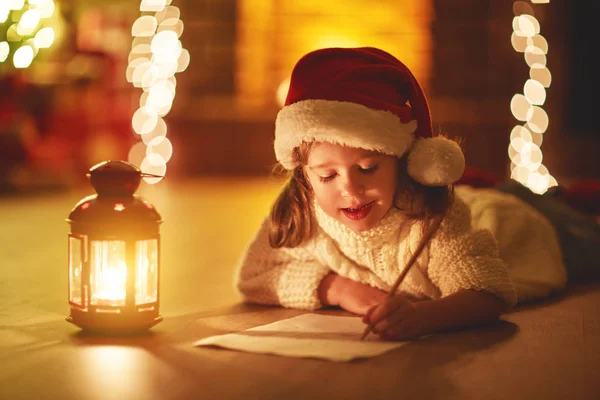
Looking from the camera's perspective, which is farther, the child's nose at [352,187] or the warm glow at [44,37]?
the warm glow at [44,37]

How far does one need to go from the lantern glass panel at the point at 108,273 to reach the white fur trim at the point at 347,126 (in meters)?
0.33

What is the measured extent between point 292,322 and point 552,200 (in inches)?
39.8

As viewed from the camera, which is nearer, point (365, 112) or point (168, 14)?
point (365, 112)

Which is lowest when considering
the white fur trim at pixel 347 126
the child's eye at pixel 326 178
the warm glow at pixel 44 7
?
the child's eye at pixel 326 178

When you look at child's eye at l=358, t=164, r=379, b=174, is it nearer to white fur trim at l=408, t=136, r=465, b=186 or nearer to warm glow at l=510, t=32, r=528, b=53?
white fur trim at l=408, t=136, r=465, b=186

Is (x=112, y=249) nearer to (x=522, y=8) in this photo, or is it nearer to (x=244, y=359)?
(x=244, y=359)

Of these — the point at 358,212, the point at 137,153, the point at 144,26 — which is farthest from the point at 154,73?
the point at 358,212

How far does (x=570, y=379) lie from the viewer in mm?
982

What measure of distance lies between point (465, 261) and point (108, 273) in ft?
1.88

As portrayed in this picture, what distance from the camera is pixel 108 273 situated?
121cm

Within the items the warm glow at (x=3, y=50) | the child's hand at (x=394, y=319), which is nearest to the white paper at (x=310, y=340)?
the child's hand at (x=394, y=319)

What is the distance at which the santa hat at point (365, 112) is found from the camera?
115cm

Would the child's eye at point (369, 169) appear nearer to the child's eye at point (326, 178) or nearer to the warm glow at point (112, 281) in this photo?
the child's eye at point (326, 178)

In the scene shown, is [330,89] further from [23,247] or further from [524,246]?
[23,247]
